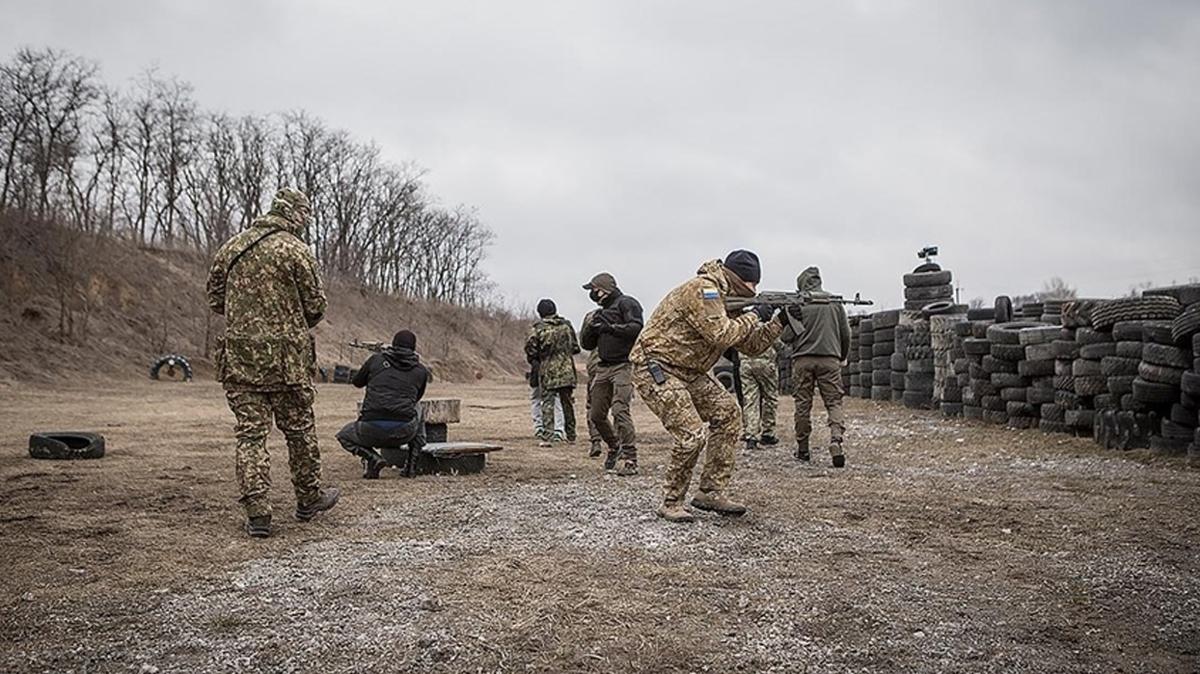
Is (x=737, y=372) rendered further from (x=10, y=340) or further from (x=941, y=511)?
(x=10, y=340)

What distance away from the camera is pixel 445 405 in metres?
10.6

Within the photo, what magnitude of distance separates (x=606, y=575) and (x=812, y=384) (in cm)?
551

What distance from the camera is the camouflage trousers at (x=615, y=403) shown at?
9.12 m

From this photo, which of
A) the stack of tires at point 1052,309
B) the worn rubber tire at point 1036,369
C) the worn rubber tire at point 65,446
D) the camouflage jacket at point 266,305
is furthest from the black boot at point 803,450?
the worn rubber tire at point 65,446

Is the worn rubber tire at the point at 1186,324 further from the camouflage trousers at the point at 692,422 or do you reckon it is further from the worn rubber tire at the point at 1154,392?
the camouflage trousers at the point at 692,422

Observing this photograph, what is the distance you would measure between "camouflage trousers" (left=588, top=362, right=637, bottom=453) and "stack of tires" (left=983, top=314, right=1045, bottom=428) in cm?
641

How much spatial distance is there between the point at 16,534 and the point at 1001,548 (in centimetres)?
632

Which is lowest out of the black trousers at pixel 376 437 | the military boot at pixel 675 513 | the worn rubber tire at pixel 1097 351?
the military boot at pixel 675 513

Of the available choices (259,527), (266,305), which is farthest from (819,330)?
(259,527)

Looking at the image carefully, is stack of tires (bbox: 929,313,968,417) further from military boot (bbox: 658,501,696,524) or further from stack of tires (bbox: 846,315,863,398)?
military boot (bbox: 658,501,696,524)

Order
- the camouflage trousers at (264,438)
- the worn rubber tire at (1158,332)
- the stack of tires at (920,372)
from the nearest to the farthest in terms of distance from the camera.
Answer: the camouflage trousers at (264,438)
the worn rubber tire at (1158,332)
the stack of tires at (920,372)

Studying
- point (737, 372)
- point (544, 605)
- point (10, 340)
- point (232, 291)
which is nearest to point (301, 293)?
point (232, 291)

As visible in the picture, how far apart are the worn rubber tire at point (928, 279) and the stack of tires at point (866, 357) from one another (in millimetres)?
1300

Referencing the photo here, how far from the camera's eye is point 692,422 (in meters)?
6.31
